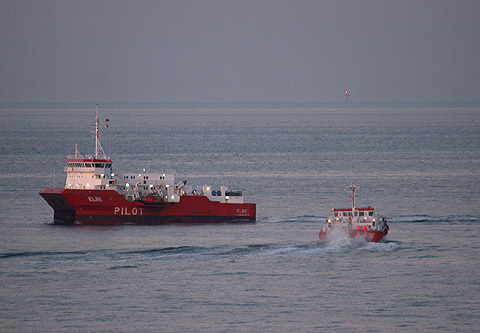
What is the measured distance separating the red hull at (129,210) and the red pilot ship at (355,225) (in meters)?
13.9

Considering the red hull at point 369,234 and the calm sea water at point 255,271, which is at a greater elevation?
the red hull at point 369,234

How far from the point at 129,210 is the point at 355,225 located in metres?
25.5

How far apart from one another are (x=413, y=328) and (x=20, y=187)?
272 feet

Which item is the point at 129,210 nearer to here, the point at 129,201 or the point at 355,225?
the point at 129,201

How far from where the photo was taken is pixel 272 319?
221 ft

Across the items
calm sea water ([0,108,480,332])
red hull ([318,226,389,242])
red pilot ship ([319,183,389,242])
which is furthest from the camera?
red pilot ship ([319,183,389,242])

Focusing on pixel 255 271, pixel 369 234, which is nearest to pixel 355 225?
pixel 369 234

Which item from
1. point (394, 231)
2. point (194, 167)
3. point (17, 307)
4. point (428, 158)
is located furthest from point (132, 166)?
point (17, 307)

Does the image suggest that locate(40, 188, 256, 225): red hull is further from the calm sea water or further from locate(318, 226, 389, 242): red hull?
locate(318, 226, 389, 242): red hull

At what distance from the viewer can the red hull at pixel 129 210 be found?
105375mm

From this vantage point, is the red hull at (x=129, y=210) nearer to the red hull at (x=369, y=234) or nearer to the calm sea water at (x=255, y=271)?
the calm sea water at (x=255, y=271)

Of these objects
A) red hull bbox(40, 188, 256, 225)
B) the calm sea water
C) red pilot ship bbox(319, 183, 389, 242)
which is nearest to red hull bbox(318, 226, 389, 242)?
red pilot ship bbox(319, 183, 389, 242)

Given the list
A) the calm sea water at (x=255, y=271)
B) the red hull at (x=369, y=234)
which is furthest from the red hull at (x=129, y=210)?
the red hull at (x=369, y=234)

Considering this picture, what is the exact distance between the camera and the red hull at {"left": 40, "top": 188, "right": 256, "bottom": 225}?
105375mm
